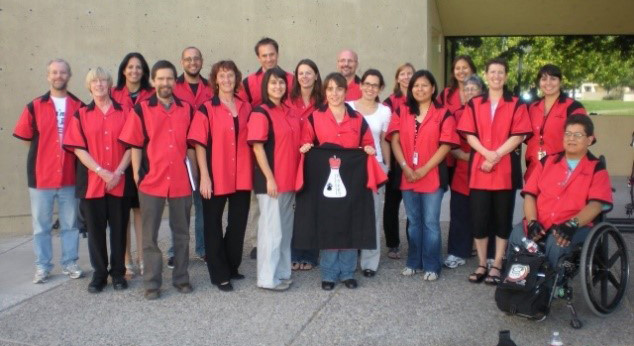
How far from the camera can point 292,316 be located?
5117 mm

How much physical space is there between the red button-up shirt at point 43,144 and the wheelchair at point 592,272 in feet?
13.6

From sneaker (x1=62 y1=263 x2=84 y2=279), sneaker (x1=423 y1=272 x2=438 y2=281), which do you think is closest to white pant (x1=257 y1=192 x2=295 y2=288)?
sneaker (x1=423 y1=272 x2=438 y2=281)

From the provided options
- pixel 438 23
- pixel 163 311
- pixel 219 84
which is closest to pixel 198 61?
pixel 219 84

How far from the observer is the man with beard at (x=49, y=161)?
5.85 metres

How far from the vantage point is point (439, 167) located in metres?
5.90

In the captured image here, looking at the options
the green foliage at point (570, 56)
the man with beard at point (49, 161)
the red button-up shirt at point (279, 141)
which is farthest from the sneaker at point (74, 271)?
the green foliage at point (570, 56)

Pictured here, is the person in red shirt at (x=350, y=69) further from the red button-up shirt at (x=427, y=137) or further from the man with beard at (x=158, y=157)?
the man with beard at (x=158, y=157)

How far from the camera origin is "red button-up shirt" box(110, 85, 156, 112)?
595 centimetres

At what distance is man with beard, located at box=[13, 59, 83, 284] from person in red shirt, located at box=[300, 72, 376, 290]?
83.0 inches

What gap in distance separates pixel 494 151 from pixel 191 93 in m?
2.78

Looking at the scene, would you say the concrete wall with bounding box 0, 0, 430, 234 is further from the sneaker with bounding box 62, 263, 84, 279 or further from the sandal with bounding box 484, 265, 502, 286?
the sandal with bounding box 484, 265, 502, 286

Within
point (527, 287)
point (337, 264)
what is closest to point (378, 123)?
point (337, 264)

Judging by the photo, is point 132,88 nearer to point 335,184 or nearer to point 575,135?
point 335,184

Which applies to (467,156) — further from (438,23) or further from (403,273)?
(438,23)
